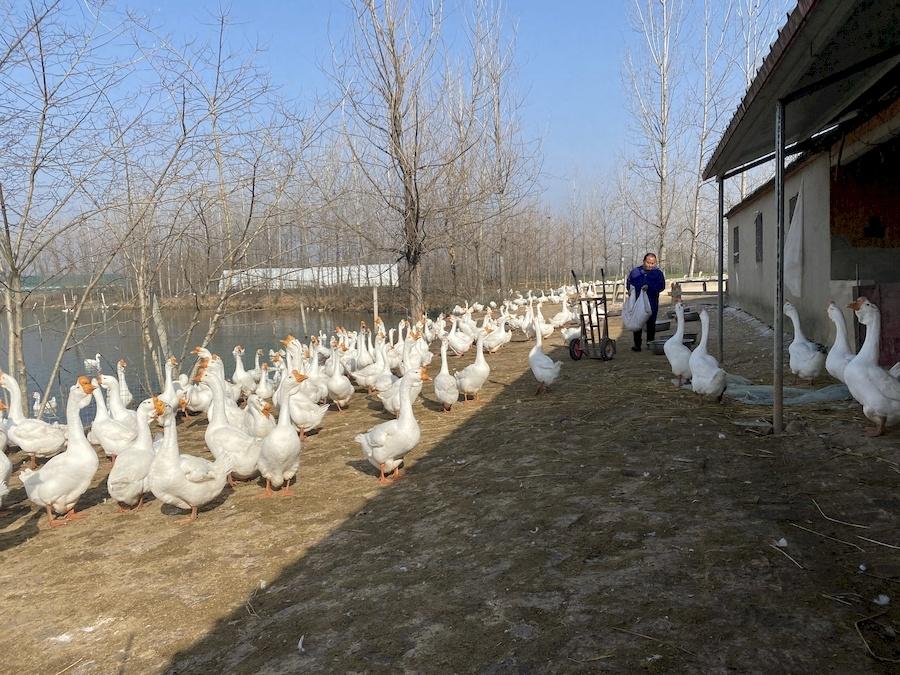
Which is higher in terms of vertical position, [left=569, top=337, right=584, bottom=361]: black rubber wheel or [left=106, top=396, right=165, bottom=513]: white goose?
[left=569, top=337, right=584, bottom=361]: black rubber wheel

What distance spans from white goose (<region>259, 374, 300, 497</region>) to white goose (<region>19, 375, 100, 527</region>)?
1.59 m

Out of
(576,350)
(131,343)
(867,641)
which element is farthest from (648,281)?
(131,343)

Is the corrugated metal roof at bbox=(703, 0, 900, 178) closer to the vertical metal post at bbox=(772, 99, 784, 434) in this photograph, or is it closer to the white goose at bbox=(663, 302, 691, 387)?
the vertical metal post at bbox=(772, 99, 784, 434)

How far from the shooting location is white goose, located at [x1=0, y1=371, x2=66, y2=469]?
6984mm

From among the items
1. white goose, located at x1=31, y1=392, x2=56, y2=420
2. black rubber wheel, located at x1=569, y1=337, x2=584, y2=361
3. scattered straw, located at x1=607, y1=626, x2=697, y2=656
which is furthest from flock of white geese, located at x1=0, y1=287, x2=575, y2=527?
scattered straw, located at x1=607, y1=626, x2=697, y2=656

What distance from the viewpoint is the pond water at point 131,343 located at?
13.4m

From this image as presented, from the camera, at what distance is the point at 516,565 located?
3611mm

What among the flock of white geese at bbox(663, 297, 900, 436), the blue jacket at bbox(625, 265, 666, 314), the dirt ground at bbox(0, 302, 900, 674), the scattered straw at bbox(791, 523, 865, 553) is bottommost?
the dirt ground at bbox(0, 302, 900, 674)

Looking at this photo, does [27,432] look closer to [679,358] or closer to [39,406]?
[39,406]

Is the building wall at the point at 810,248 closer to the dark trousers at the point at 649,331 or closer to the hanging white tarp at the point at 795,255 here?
the hanging white tarp at the point at 795,255

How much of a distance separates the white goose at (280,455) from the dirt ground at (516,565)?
227mm

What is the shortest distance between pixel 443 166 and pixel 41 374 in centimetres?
→ 1176

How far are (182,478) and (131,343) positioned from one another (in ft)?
59.6

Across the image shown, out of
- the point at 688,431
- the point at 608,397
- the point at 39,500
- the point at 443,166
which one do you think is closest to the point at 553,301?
the point at 443,166
